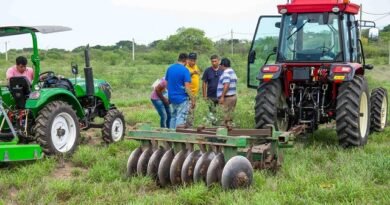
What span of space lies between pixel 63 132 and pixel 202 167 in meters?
2.75

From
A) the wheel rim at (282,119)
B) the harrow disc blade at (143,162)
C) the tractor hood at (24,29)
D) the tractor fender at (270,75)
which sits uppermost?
the tractor hood at (24,29)

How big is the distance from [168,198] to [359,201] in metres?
1.75

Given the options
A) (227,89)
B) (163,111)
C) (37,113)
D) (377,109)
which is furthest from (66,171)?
(377,109)

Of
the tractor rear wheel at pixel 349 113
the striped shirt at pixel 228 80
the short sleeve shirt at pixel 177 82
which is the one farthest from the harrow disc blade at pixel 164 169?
the striped shirt at pixel 228 80

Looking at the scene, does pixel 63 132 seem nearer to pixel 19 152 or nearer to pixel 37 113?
pixel 37 113

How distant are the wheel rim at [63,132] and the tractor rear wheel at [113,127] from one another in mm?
873

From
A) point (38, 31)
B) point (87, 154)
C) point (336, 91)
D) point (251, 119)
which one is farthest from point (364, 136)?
point (38, 31)

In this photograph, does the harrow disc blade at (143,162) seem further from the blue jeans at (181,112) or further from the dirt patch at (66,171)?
the blue jeans at (181,112)

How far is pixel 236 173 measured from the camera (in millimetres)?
5324

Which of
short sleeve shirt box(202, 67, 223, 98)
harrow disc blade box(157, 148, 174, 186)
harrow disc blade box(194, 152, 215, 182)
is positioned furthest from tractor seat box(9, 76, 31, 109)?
short sleeve shirt box(202, 67, 223, 98)

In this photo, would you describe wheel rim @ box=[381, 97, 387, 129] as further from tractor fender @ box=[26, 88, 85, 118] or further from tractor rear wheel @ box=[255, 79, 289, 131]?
tractor fender @ box=[26, 88, 85, 118]

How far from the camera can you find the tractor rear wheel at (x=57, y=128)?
709 centimetres

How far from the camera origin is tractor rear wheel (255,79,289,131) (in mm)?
7844

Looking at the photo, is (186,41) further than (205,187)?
Yes
